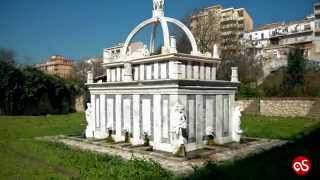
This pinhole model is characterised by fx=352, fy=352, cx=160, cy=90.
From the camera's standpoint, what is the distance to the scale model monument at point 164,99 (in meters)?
12.4

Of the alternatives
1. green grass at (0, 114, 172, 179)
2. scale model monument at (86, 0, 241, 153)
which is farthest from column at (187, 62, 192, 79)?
green grass at (0, 114, 172, 179)

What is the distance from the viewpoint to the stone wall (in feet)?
88.3

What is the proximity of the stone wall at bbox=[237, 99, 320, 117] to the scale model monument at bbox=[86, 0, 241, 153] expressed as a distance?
48.6 feet

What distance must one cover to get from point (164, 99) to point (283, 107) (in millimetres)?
19018

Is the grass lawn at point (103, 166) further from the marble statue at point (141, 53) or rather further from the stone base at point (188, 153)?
the marble statue at point (141, 53)

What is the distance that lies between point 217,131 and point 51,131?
10.2 m

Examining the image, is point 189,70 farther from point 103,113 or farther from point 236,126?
point 103,113

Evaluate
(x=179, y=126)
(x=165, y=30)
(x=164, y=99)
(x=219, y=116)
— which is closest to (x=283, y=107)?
(x=219, y=116)

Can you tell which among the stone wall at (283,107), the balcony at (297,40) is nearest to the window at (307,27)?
the balcony at (297,40)

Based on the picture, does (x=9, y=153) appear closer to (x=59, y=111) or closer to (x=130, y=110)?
(x=130, y=110)

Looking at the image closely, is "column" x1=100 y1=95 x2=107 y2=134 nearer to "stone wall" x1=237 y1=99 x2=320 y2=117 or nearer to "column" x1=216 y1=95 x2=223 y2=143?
"column" x1=216 y1=95 x2=223 y2=143

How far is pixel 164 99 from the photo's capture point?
12.6m

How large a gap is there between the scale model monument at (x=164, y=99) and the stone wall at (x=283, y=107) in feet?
48.6

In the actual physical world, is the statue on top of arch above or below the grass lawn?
above
